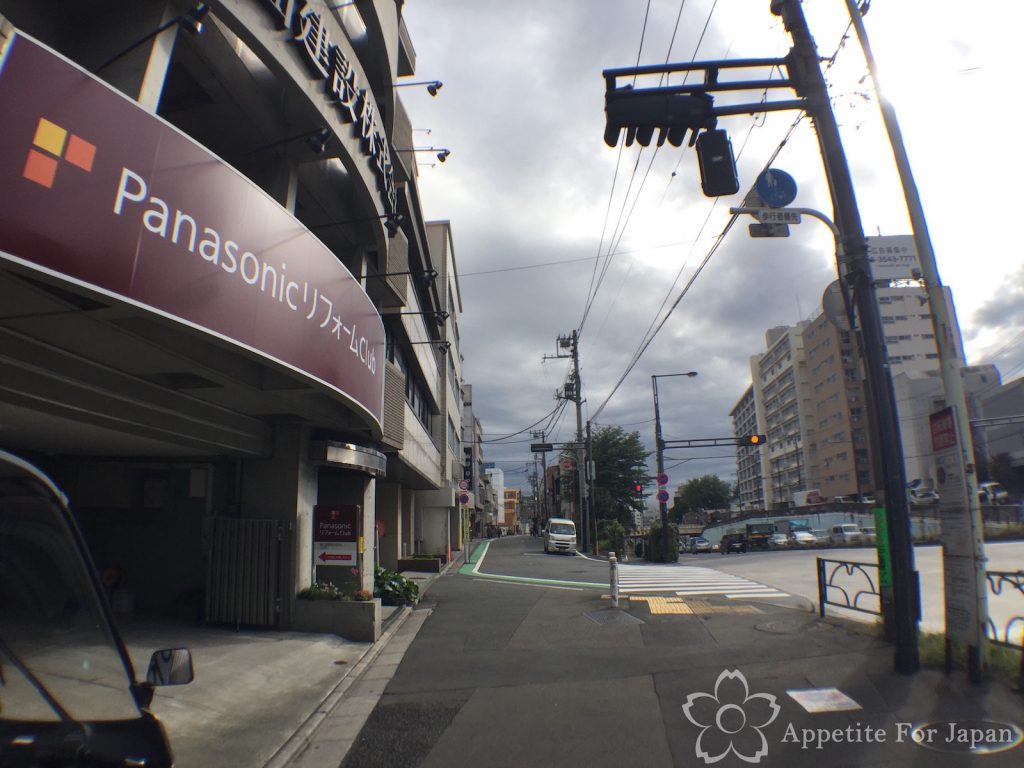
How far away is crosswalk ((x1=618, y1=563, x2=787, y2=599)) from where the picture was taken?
Result: 1409cm

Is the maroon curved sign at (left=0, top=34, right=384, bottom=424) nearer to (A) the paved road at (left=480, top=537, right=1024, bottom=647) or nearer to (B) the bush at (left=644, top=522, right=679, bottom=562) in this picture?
(A) the paved road at (left=480, top=537, right=1024, bottom=647)

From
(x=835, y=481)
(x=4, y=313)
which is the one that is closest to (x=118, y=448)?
(x=4, y=313)

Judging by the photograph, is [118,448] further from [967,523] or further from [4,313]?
[967,523]

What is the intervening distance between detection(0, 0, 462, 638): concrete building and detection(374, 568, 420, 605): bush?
138 centimetres

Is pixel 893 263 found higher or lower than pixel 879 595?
higher

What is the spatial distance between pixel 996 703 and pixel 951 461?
2.27 meters

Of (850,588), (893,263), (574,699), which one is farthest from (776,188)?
(850,588)

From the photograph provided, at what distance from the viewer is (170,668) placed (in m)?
2.71

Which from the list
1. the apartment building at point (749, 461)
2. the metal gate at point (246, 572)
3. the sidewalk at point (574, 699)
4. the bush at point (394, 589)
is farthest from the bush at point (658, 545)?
the apartment building at point (749, 461)

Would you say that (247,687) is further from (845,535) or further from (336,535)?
(845,535)

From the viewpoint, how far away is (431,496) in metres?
29.9

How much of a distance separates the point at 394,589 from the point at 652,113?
10252mm

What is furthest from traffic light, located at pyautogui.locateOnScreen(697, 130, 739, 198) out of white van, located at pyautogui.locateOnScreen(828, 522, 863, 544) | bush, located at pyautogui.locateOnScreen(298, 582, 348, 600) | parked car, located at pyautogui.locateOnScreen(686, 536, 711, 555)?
parked car, located at pyautogui.locateOnScreen(686, 536, 711, 555)

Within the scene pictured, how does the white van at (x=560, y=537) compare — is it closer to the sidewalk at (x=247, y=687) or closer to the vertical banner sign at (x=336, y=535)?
the vertical banner sign at (x=336, y=535)
